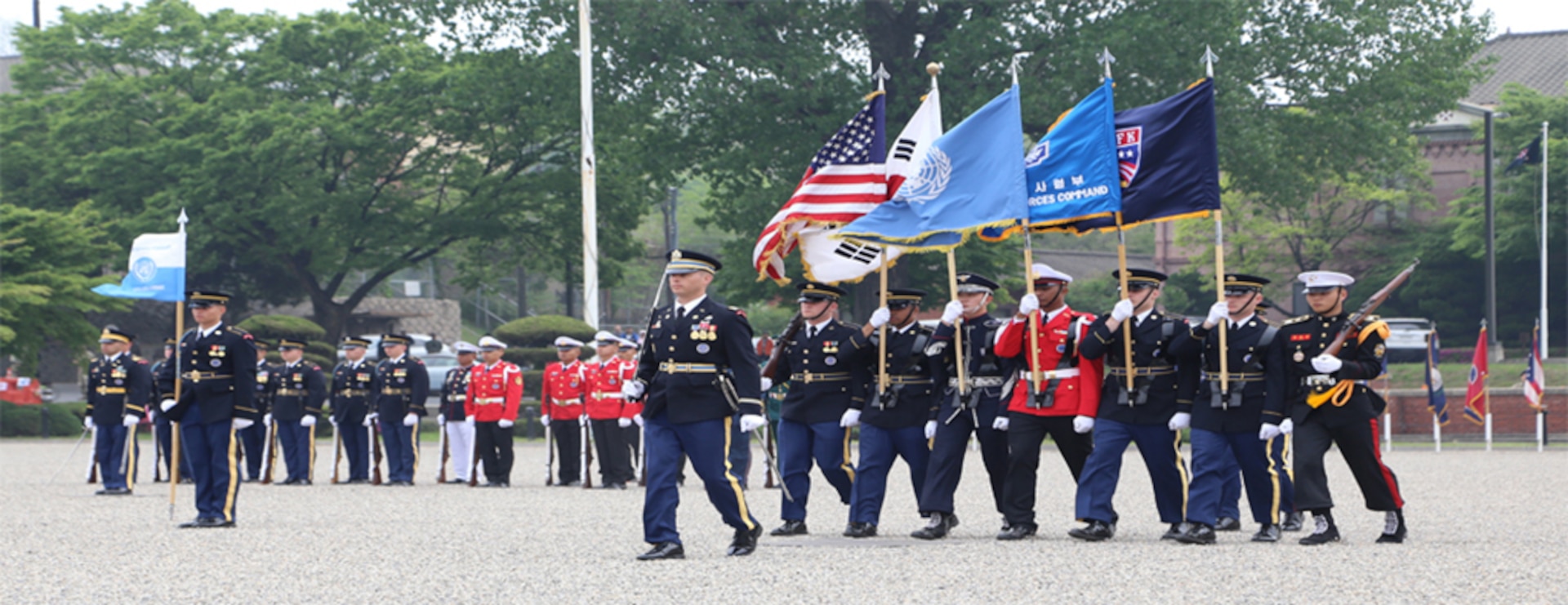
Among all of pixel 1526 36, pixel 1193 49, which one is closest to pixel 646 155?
pixel 1193 49

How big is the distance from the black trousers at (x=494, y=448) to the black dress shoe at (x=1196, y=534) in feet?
32.5

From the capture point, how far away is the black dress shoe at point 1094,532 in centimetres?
1045

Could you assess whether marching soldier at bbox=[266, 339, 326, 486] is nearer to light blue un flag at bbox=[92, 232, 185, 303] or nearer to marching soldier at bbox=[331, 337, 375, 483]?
marching soldier at bbox=[331, 337, 375, 483]

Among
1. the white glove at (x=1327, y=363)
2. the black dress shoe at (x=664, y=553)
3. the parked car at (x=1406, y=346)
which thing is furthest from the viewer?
the parked car at (x=1406, y=346)

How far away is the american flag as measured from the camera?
11.9 metres

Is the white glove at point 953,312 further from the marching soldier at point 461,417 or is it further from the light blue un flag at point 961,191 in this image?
the marching soldier at point 461,417

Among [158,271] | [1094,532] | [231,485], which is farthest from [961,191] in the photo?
[158,271]

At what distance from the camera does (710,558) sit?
9703 mm

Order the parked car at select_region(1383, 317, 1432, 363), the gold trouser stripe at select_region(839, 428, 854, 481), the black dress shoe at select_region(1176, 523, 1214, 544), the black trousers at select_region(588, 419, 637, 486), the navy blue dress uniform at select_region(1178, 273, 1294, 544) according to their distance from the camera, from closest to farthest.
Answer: the black dress shoe at select_region(1176, 523, 1214, 544) < the navy blue dress uniform at select_region(1178, 273, 1294, 544) < the gold trouser stripe at select_region(839, 428, 854, 481) < the black trousers at select_region(588, 419, 637, 486) < the parked car at select_region(1383, 317, 1432, 363)

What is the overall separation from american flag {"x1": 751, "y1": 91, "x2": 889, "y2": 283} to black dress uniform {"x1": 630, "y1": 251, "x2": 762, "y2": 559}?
6.77 feet

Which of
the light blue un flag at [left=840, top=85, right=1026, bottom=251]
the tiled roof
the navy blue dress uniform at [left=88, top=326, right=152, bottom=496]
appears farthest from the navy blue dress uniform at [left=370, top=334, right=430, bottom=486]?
the tiled roof

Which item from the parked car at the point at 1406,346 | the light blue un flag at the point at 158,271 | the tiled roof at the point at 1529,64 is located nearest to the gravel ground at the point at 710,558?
the light blue un flag at the point at 158,271

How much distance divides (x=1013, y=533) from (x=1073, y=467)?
824 millimetres

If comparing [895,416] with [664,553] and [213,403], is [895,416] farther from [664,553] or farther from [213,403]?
[213,403]
